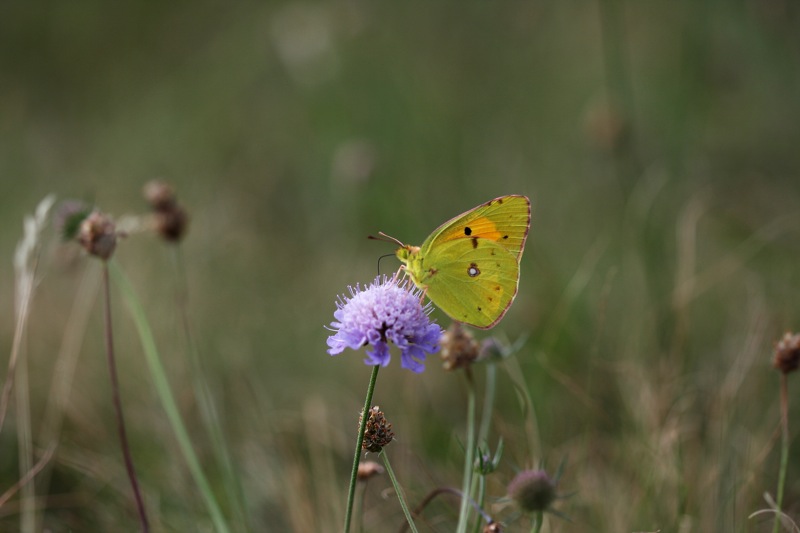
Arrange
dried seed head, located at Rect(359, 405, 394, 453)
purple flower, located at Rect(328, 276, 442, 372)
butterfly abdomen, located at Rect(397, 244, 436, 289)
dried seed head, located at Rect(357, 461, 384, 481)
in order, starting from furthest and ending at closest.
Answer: butterfly abdomen, located at Rect(397, 244, 436, 289), dried seed head, located at Rect(357, 461, 384, 481), purple flower, located at Rect(328, 276, 442, 372), dried seed head, located at Rect(359, 405, 394, 453)

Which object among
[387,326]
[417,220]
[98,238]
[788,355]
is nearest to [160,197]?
[98,238]

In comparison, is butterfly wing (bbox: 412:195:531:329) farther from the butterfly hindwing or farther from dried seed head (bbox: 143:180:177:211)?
dried seed head (bbox: 143:180:177:211)

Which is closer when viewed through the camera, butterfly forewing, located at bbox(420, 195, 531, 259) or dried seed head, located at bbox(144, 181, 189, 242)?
butterfly forewing, located at bbox(420, 195, 531, 259)

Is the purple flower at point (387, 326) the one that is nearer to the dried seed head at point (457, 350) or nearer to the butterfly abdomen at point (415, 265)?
the dried seed head at point (457, 350)

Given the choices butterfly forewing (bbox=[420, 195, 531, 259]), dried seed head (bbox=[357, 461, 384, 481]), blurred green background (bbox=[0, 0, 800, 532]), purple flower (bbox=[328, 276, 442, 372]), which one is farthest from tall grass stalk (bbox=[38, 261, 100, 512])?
butterfly forewing (bbox=[420, 195, 531, 259])

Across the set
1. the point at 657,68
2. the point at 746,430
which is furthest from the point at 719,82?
the point at 746,430

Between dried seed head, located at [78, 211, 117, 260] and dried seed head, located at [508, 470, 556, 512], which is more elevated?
dried seed head, located at [78, 211, 117, 260]

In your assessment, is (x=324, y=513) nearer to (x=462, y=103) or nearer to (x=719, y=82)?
(x=719, y=82)
